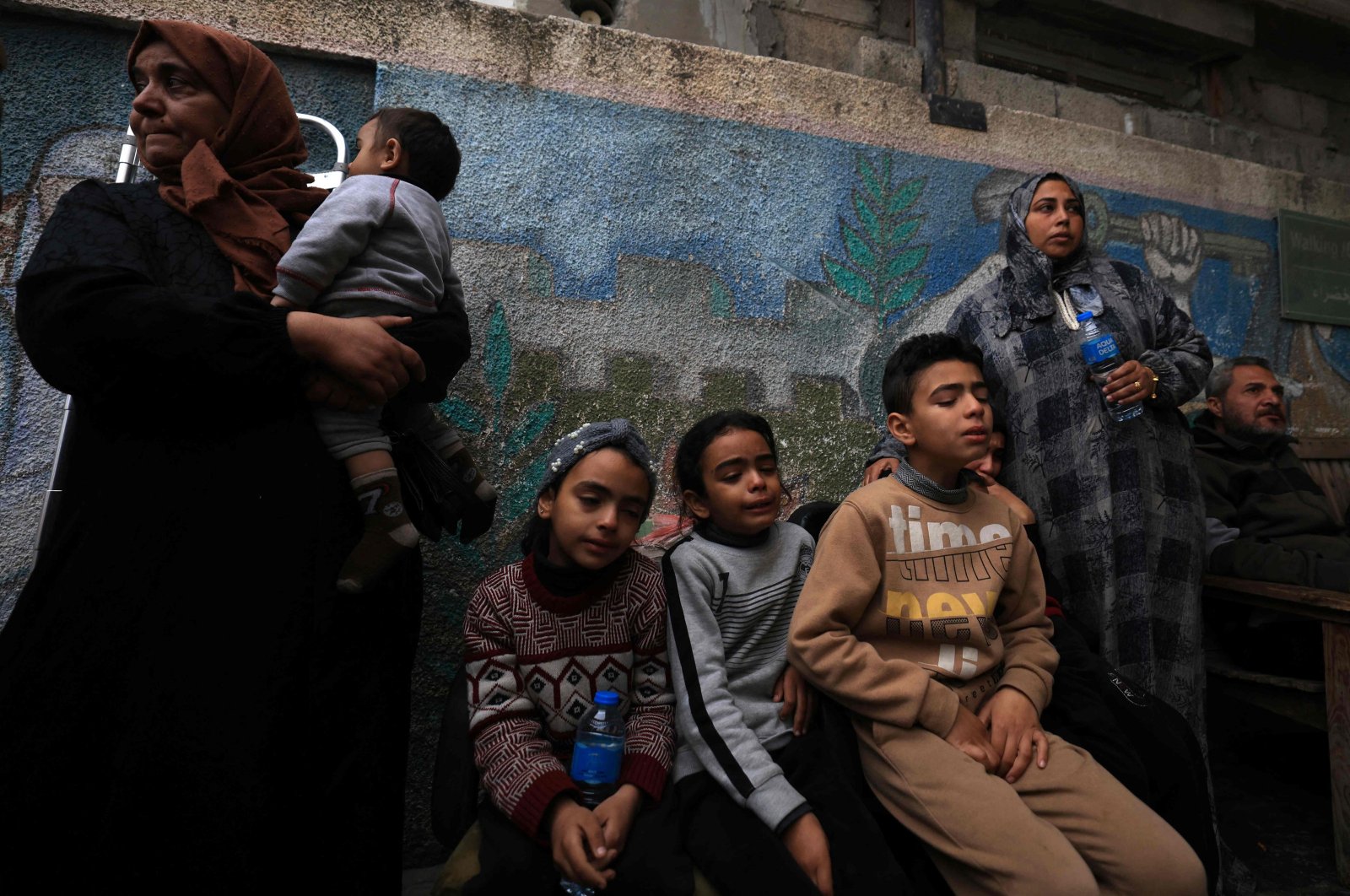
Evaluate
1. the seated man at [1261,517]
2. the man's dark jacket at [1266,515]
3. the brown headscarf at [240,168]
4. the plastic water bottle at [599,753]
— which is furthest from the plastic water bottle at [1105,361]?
the brown headscarf at [240,168]

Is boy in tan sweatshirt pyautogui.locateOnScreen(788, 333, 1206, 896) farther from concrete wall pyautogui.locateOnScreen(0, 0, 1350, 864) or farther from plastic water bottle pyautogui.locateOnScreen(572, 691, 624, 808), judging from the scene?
concrete wall pyautogui.locateOnScreen(0, 0, 1350, 864)

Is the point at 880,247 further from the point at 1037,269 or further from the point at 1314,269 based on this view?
the point at 1314,269

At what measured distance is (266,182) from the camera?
61.6 inches

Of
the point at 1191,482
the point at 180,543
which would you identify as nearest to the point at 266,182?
the point at 180,543

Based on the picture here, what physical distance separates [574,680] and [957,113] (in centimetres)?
278

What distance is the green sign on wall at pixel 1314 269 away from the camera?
3670 millimetres

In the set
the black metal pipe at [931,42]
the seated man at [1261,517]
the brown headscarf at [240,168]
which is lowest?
Answer: the seated man at [1261,517]

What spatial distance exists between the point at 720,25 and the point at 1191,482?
142 inches

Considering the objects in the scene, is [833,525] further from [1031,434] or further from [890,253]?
[890,253]

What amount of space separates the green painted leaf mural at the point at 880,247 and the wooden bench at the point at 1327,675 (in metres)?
1.44

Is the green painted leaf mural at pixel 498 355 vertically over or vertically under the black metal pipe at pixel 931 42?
under

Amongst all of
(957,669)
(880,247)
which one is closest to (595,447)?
(957,669)

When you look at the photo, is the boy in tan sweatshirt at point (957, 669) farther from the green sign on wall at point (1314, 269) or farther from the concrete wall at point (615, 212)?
the green sign on wall at point (1314, 269)

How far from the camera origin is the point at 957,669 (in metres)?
1.61
